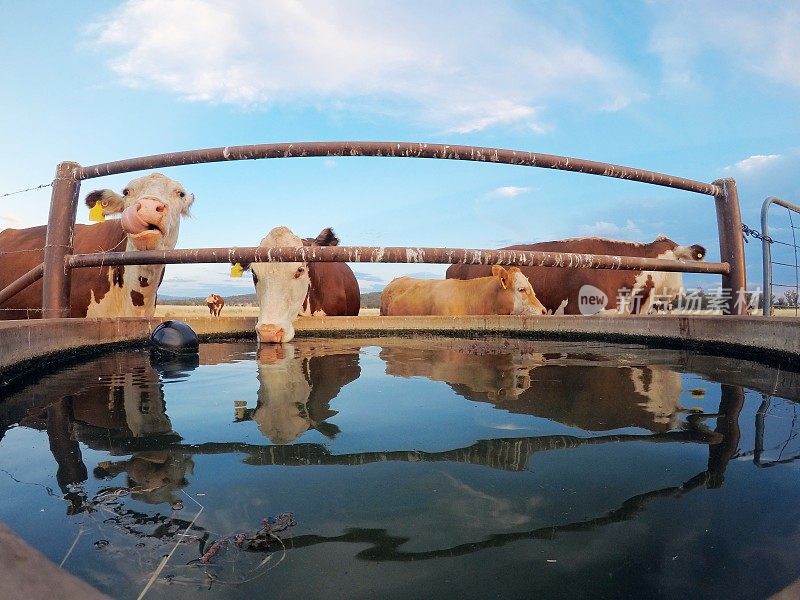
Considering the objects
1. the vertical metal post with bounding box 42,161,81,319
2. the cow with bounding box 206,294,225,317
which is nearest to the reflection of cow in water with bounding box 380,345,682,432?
the vertical metal post with bounding box 42,161,81,319

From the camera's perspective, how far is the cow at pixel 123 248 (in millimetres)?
5727

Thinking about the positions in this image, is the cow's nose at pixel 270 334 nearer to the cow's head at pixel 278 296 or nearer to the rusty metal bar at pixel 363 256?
the cow's head at pixel 278 296

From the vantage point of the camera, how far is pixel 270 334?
19.7 feet

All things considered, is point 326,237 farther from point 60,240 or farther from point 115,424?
point 115,424

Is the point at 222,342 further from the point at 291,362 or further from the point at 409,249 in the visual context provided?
the point at 409,249

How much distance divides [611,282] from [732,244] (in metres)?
6.78

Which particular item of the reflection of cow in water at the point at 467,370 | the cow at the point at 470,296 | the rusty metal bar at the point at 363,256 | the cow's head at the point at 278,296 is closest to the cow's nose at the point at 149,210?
the rusty metal bar at the point at 363,256

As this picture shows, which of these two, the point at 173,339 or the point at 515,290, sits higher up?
the point at 515,290

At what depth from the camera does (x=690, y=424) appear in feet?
6.88

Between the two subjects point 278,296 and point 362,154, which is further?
point 278,296

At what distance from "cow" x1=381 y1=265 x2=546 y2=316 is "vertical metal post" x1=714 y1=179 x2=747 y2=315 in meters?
5.66

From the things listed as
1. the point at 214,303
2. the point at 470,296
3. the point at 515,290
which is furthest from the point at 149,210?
the point at 214,303

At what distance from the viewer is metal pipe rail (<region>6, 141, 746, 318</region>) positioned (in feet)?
14.7

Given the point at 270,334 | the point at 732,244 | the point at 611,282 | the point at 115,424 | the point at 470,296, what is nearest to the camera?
the point at 115,424
